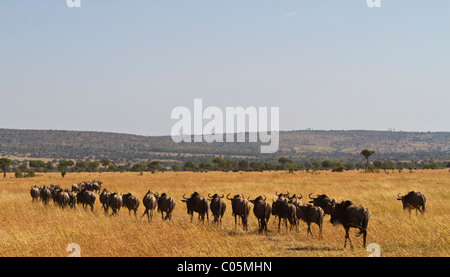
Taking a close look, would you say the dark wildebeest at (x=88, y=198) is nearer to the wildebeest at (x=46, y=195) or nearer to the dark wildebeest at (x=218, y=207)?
the wildebeest at (x=46, y=195)

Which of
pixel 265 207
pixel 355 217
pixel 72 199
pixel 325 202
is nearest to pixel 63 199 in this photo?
pixel 72 199

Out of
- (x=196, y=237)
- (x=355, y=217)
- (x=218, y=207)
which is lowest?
(x=196, y=237)

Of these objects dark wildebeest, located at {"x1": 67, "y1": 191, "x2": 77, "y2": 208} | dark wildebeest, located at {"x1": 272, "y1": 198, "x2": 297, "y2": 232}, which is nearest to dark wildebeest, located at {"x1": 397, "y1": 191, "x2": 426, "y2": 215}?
dark wildebeest, located at {"x1": 272, "y1": 198, "x2": 297, "y2": 232}

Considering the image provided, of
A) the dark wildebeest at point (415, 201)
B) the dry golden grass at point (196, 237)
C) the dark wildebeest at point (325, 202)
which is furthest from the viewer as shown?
the dark wildebeest at point (415, 201)

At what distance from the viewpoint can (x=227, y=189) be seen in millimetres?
33125

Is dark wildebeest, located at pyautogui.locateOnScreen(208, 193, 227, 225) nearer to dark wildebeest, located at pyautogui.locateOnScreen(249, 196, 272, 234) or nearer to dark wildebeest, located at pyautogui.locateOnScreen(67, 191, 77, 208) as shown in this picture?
dark wildebeest, located at pyautogui.locateOnScreen(249, 196, 272, 234)

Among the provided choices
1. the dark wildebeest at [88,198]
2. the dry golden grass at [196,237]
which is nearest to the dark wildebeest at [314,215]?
the dry golden grass at [196,237]

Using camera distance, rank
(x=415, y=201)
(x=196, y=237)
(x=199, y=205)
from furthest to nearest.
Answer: (x=415, y=201) → (x=199, y=205) → (x=196, y=237)

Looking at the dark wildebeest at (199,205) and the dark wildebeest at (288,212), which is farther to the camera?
the dark wildebeest at (199,205)

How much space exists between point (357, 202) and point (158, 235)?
12.7m

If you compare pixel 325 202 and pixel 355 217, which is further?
pixel 325 202

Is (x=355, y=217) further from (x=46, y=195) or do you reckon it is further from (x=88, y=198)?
(x=46, y=195)
